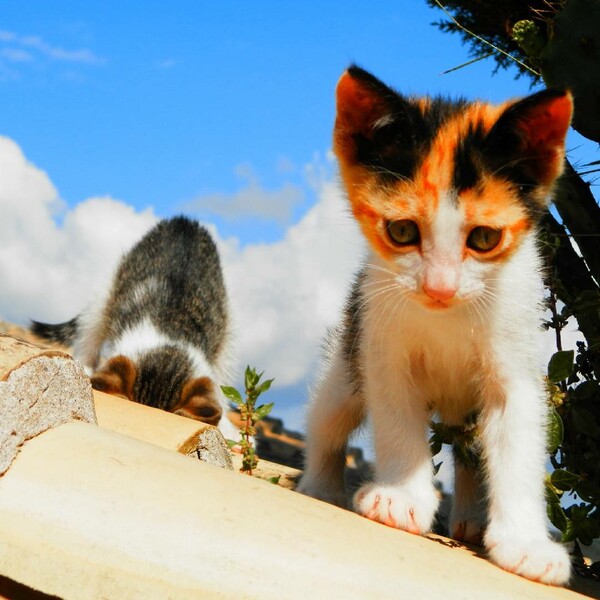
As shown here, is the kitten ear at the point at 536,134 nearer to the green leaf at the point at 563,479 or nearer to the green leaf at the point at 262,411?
the green leaf at the point at 563,479

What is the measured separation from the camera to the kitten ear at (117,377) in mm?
3742

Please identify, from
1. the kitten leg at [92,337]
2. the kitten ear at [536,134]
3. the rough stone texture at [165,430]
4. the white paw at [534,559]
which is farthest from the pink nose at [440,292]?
the kitten leg at [92,337]

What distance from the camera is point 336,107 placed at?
6.96 ft

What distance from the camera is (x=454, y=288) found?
1.89m

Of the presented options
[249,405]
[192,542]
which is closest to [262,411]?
[249,405]

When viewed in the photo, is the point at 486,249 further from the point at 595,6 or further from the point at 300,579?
the point at 595,6

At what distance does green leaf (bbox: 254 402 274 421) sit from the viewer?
315 centimetres

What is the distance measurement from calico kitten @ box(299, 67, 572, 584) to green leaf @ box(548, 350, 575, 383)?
7.1 inches

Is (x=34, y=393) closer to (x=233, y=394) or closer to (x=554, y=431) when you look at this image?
(x=233, y=394)

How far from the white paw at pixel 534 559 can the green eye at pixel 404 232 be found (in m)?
0.76

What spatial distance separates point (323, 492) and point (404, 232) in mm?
1077

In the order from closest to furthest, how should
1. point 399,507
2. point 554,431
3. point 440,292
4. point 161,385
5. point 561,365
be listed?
1. point 440,292
2. point 399,507
3. point 554,431
4. point 561,365
5. point 161,385

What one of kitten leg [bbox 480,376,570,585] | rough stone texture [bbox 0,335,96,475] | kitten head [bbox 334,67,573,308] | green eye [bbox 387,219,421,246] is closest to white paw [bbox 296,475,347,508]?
kitten leg [bbox 480,376,570,585]

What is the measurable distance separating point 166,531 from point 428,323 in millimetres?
859
